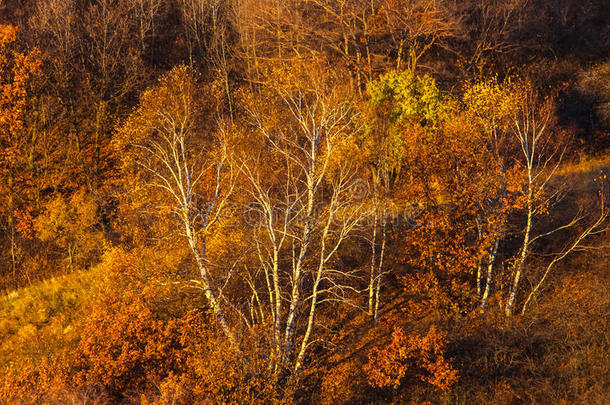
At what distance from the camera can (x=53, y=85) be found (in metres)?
38.4

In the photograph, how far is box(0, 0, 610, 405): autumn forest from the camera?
20.3 metres

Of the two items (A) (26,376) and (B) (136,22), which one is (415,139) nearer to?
(A) (26,376)

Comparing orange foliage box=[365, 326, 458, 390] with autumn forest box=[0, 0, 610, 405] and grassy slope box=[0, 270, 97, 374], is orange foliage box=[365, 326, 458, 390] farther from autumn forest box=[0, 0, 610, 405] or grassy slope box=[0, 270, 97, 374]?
grassy slope box=[0, 270, 97, 374]

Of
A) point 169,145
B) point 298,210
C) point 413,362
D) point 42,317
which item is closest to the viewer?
point 413,362

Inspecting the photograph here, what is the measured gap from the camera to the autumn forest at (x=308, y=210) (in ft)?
66.7

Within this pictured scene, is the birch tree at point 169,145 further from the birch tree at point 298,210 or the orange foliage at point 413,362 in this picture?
the orange foliage at point 413,362

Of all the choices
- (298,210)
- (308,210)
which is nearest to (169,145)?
(298,210)

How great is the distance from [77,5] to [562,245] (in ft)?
163

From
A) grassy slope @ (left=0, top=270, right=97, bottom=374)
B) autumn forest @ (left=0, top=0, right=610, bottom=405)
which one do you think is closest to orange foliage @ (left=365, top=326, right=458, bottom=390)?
autumn forest @ (left=0, top=0, right=610, bottom=405)

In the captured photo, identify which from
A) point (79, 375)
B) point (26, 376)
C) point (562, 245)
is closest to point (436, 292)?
point (562, 245)

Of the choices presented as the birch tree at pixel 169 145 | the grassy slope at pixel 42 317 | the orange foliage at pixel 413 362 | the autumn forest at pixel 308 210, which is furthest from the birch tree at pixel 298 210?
the grassy slope at pixel 42 317

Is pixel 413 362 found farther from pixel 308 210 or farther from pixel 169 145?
pixel 169 145

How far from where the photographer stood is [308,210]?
18.2 metres

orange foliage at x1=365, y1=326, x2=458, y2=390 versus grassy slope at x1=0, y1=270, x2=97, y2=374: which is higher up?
orange foliage at x1=365, y1=326, x2=458, y2=390
